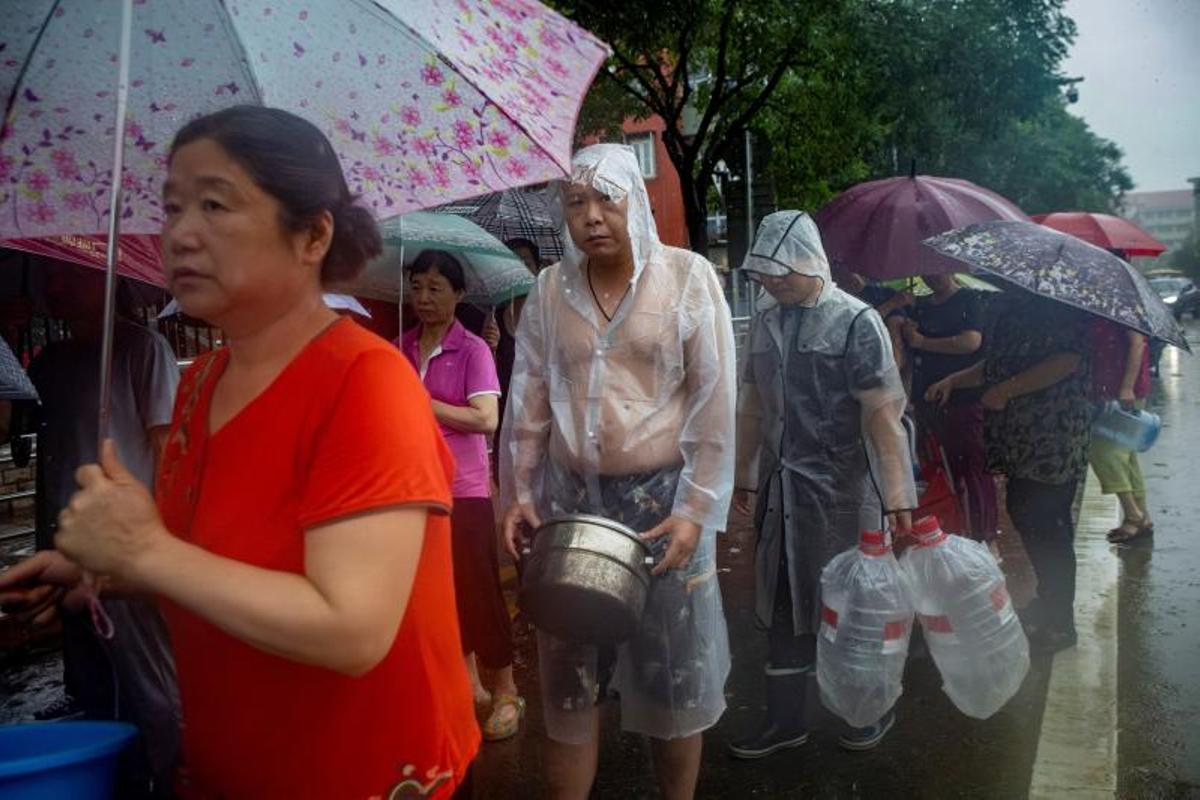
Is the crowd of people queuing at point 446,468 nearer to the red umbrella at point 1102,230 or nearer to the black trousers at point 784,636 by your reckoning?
the black trousers at point 784,636

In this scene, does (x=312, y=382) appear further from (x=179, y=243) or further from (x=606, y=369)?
(x=606, y=369)

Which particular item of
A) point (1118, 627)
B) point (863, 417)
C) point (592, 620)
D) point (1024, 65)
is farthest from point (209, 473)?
point (1024, 65)

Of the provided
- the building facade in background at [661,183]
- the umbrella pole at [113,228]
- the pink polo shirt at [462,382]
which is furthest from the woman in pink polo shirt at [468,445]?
the building facade in background at [661,183]

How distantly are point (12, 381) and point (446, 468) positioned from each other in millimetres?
2188

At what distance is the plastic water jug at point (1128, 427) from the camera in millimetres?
5984

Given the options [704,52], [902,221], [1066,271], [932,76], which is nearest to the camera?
[1066,271]

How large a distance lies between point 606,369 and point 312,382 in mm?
1350

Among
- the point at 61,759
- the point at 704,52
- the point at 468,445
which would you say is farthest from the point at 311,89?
the point at 704,52

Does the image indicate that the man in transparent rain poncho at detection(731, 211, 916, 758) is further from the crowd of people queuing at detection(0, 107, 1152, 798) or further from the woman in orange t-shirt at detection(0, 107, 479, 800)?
the woman in orange t-shirt at detection(0, 107, 479, 800)

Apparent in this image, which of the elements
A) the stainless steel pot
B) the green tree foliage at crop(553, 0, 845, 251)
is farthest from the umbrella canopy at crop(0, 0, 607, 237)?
the green tree foliage at crop(553, 0, 845, 251)

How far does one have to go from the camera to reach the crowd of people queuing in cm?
134

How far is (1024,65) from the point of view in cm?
1097

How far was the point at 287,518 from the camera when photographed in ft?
4.47

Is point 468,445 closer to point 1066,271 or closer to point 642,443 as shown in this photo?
point 642,443
